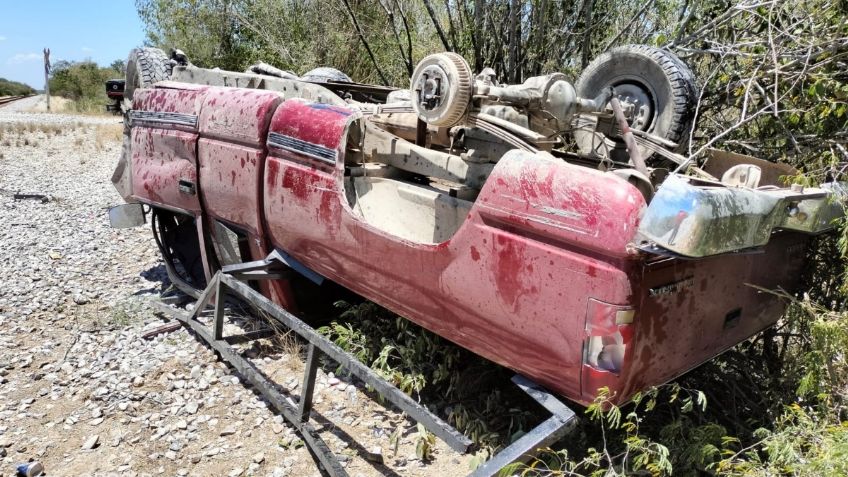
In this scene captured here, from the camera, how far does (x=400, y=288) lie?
3066 millimetres

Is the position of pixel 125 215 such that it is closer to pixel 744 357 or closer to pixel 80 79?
pixel 744 357

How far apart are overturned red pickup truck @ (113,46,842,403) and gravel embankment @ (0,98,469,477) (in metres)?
0.65

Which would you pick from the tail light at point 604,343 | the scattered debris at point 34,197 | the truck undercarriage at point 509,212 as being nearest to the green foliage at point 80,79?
the scattered debris at point 34,197

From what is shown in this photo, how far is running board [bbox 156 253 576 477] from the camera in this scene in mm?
2312

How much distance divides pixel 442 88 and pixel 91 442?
8.37ft

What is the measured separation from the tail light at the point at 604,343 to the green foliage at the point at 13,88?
199 feet

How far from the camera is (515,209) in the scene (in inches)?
96.4

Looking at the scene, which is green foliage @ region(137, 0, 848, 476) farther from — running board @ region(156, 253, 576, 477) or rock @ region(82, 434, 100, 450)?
rock @ region(82, 434, 100, 450)

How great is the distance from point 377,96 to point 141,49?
253cm

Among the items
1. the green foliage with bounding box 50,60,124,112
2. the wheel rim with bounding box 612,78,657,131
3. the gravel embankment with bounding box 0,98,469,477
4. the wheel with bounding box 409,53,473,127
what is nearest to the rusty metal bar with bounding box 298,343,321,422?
the gravel embankment with bounding box 0,98,469,477

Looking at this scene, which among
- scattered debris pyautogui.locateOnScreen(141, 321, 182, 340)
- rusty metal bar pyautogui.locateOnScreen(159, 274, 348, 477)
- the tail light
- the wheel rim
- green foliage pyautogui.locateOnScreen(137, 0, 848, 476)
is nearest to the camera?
the tail light

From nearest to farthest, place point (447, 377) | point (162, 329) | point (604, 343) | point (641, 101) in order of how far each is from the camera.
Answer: point (604, 343) < point (447, 377) < point (641, 101) < point (162, 329)

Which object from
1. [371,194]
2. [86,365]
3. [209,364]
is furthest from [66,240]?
[371,194]

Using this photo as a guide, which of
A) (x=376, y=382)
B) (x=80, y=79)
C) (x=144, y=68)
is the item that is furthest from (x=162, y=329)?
(x=80, y=79)
